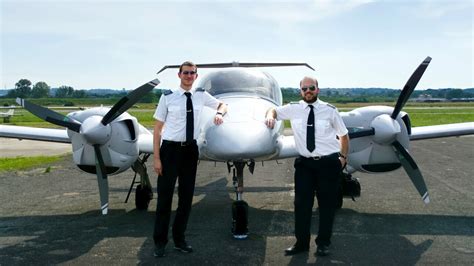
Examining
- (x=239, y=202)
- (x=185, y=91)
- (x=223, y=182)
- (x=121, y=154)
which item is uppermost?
(x=185, y=91)


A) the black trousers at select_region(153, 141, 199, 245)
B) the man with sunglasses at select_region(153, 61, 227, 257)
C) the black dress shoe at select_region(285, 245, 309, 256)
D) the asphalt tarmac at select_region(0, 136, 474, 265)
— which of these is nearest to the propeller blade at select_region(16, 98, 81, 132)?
the asphalt tarmac at select_region(0, 136, 474, 265)

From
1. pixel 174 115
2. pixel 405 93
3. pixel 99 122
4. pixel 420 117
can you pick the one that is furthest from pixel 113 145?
pixel 420 117

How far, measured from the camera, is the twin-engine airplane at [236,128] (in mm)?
7215

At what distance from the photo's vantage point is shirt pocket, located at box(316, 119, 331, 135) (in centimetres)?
625

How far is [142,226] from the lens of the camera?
7.96 metres

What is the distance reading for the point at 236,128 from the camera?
6746mm

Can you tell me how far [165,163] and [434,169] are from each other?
38.5 ft

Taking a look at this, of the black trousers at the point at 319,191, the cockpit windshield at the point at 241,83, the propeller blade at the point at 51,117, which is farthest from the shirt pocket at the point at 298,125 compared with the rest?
the propeller blade at the point at 51,117

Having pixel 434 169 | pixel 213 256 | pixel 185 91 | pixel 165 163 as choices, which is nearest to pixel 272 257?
pixel 213 256

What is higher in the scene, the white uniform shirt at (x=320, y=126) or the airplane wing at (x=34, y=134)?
the white uniform shirt at (x=320, y=126)

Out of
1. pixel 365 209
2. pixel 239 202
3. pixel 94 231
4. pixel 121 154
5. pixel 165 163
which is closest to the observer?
pixel 165 163

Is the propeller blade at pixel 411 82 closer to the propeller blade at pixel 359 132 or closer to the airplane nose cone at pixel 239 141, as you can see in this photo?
the propeller blade at pixel 359 132

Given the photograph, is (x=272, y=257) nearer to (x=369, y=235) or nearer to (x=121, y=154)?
(x=369, y=235)

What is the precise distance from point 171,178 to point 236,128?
1.23 meters
